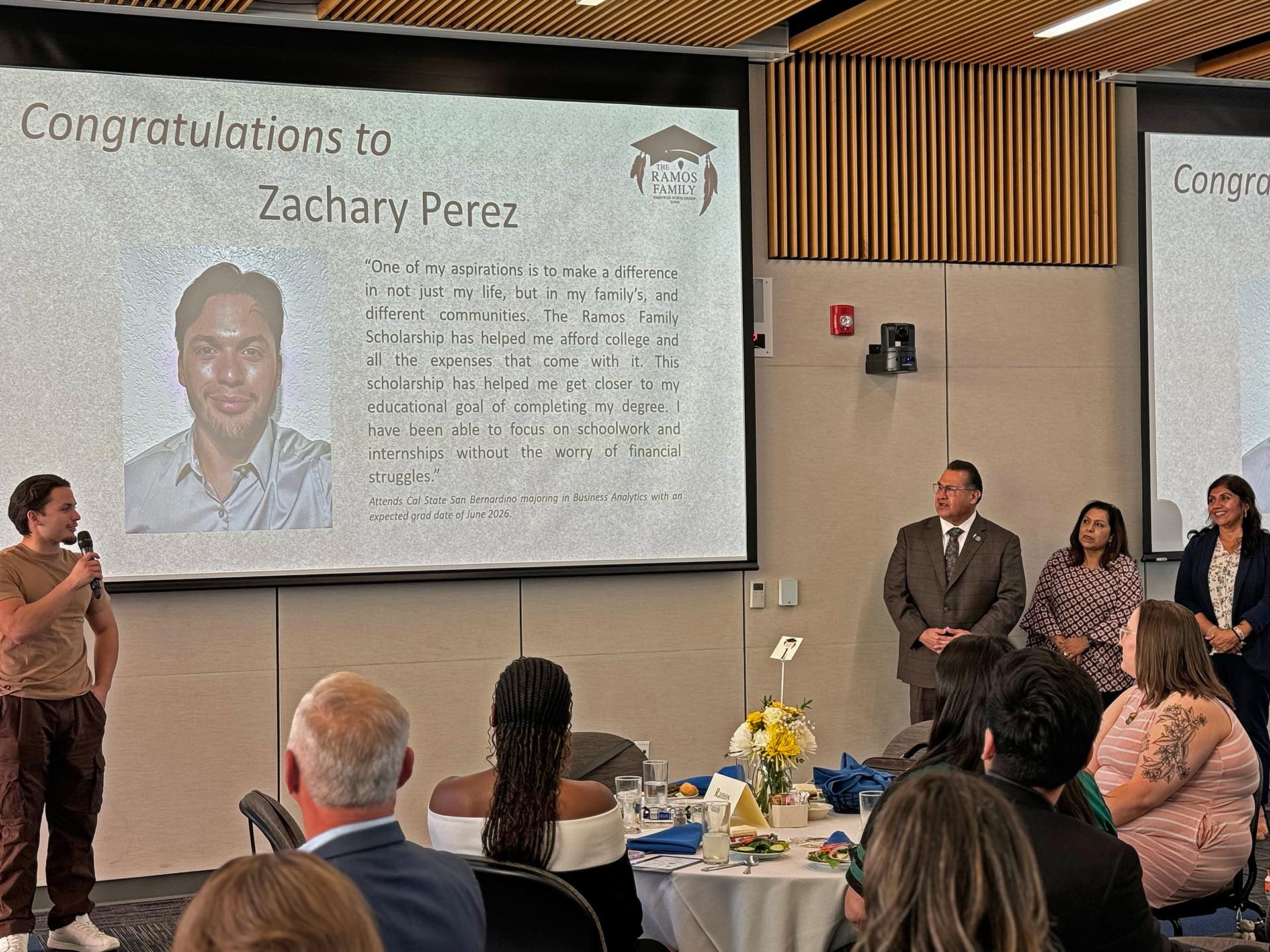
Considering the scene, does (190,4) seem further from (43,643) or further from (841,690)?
(841,690)

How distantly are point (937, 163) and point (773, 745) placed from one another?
4185 millimetres

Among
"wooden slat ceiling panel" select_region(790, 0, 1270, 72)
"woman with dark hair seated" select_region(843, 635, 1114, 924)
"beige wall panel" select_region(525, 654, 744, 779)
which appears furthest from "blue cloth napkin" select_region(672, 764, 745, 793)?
"wooden slat ceiling panel" select_region(790, 0, 1270, 72)

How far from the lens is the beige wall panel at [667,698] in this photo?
6.59 meters

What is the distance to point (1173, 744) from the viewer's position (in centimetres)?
396

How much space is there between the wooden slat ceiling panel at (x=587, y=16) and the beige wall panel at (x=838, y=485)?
1662mm

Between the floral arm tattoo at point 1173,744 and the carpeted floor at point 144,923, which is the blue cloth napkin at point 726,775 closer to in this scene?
the floral arm tattoo at point 1173,744

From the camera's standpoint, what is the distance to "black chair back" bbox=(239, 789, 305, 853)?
3.48 meters

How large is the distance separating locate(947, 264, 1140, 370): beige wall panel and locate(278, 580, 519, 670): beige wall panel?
2781mm

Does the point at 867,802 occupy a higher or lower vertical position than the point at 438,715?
higher

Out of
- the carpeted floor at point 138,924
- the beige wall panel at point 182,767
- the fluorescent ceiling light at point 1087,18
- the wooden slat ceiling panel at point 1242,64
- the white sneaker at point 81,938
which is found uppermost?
the wooden slat ceiling panel at point 1242,64

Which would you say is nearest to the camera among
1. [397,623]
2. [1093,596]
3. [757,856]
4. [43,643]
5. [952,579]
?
[757,856]

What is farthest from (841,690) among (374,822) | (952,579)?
(374,822)

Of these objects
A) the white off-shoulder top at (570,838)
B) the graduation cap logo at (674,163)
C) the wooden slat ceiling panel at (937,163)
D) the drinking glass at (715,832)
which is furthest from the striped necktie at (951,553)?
the white off-shoulder top at (570,838)

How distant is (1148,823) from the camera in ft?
13.2
